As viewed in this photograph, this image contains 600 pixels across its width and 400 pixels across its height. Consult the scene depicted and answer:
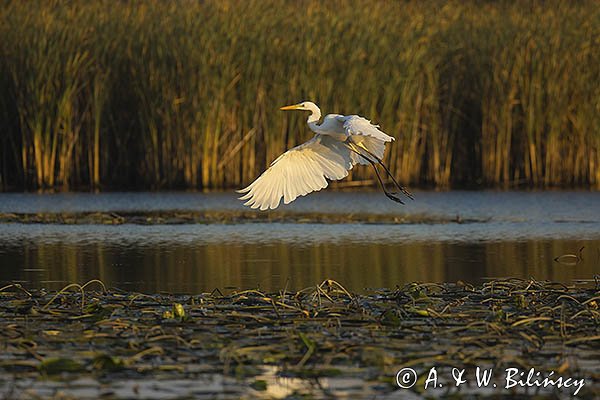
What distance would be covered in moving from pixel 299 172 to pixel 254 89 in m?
7.70

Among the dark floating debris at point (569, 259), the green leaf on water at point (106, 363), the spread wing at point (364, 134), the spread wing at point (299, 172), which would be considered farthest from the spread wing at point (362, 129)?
the green leaf on water at point (106, 363)

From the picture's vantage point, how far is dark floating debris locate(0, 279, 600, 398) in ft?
19.1

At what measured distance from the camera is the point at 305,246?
12.0 metres

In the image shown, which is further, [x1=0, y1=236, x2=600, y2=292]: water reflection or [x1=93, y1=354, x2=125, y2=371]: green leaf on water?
[x1=0, y1=236, x2=600, y2=292]: water reflection

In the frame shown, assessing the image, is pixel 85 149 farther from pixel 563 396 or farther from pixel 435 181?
pixel 563 396

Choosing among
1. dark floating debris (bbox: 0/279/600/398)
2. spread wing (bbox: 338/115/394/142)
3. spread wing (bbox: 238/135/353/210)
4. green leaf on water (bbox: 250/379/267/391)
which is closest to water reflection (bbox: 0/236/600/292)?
spread wing (bbox: 238/135/353/210)

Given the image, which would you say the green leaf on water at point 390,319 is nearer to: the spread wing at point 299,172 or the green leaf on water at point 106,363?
the green leaf on water at point 106,363

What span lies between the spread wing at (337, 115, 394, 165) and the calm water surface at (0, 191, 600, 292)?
3.12 ft

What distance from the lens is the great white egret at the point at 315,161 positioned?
9.41 meters

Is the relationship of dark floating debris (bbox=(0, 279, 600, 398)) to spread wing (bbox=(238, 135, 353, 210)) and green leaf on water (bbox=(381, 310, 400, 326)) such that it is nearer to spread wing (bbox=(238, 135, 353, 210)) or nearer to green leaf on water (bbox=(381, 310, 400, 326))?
green leaf on water (bbox=(381, 310, 400, 326))

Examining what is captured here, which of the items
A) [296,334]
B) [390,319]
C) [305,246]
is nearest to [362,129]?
[390,319]

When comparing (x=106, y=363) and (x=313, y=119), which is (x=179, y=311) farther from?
(x=313, y=119)

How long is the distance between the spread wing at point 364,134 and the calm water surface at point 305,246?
37.4 inches

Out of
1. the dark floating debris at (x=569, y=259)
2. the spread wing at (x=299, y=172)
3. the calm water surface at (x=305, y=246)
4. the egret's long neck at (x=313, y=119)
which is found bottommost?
the dark floating debris at (x=569, y=259)
